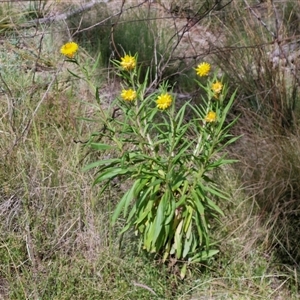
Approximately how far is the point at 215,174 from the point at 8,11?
7.48ft

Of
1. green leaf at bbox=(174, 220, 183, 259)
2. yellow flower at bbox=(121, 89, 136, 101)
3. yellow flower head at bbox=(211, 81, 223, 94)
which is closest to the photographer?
yellow flower at bbox=(121, 89, 136, 101)

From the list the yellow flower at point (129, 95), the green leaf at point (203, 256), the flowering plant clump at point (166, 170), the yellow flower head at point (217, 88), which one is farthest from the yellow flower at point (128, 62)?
the green leaf at point (203, 256)

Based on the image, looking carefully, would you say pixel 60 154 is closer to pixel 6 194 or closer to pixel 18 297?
pixel 6 194

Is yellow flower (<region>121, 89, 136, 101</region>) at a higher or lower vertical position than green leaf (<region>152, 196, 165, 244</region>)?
higher

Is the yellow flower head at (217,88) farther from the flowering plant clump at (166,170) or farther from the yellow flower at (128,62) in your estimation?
the yellow flower at (128,62)

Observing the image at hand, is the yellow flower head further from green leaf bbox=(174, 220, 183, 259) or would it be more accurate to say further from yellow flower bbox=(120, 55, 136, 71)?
green leaf bbox=(174, 220, 183, 259)

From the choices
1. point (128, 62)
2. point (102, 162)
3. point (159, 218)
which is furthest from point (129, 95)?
point (159, 218)

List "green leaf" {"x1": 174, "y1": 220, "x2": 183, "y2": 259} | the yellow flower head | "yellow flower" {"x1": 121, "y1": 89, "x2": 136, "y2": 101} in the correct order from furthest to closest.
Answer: "green leaf" {"x1": 174, "y1": 220, "x2": 183, "y2": 259}
the yellow flower head
"yellow flower" {"x1": 121, "y1": 89, "x2": 136, "y2": 101}

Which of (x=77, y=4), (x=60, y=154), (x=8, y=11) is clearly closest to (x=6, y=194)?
(x=60, y=154)

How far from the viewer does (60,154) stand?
3262 mm

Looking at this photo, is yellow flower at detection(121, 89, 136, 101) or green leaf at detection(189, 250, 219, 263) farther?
green leaf at detection(189, 250, 219, 263)

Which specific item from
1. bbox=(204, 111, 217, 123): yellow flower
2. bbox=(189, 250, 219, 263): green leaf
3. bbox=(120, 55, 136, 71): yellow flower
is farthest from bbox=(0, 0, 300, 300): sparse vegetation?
bbox=(204, 111, 217, 123): yellow flower

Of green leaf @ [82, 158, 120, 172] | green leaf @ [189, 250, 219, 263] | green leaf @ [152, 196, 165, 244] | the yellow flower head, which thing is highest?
the yellow flower head

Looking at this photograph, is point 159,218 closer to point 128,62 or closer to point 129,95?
point 129,95
